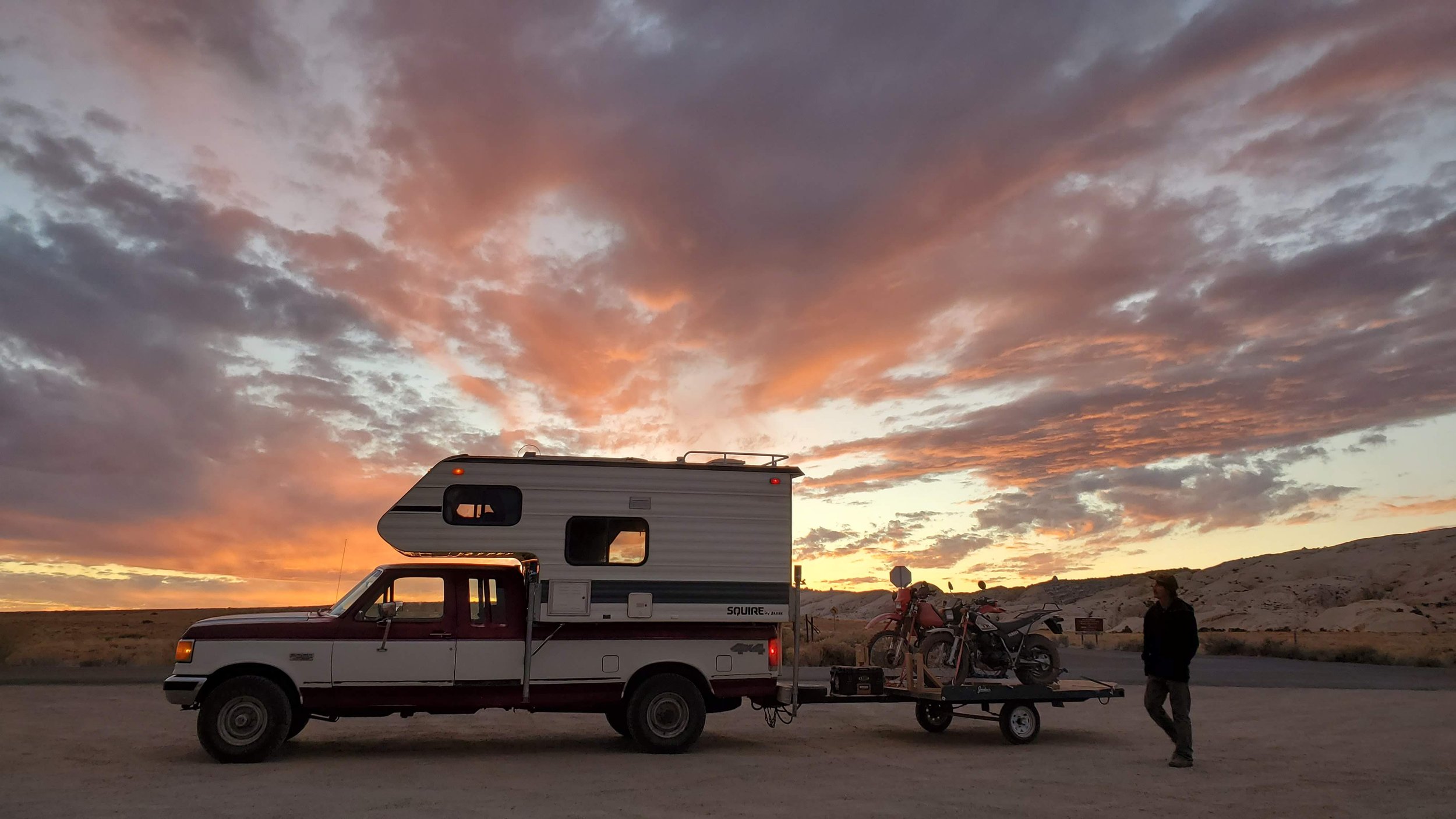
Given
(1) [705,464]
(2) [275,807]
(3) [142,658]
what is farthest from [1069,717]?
(3) [142,658]

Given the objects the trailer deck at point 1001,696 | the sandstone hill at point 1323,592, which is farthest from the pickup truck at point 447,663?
the sandstone hill at point 1323,592

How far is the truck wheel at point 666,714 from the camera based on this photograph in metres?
12.9

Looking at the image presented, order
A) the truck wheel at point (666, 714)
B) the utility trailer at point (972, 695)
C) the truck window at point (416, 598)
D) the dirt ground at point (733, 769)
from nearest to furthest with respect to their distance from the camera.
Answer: the dirt ground at point (733, 769)
the truck window at point (416, 598)
the truck wheel at point (666, 714)
the utility trailer at point (972, 695)

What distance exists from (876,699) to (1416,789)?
5.93 metres

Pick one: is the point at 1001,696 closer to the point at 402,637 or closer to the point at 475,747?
the point at 475,747

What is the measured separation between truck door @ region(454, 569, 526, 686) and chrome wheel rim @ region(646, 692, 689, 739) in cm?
165

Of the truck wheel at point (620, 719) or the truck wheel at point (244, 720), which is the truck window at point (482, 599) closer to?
the truck wheel at point (620, 719)

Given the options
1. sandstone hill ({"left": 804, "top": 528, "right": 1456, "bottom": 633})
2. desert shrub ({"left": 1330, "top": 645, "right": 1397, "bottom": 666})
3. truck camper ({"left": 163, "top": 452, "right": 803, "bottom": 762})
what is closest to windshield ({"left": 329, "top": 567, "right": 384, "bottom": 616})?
truck camper ({"left": 163, "top": 452, "right": 803, "bottom": 762})

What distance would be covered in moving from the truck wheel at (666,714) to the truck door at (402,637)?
2226 mm

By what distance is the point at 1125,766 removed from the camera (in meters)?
12.6

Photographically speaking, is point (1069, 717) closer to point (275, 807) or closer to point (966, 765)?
point (966, 765)

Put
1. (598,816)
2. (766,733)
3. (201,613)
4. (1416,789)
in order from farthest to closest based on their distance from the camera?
1. (201,613)
2. (766,733)
3. (1416,789)
4. (598,816)

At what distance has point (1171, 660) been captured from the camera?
12516 millimetres

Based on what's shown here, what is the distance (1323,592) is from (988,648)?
7969 cm
